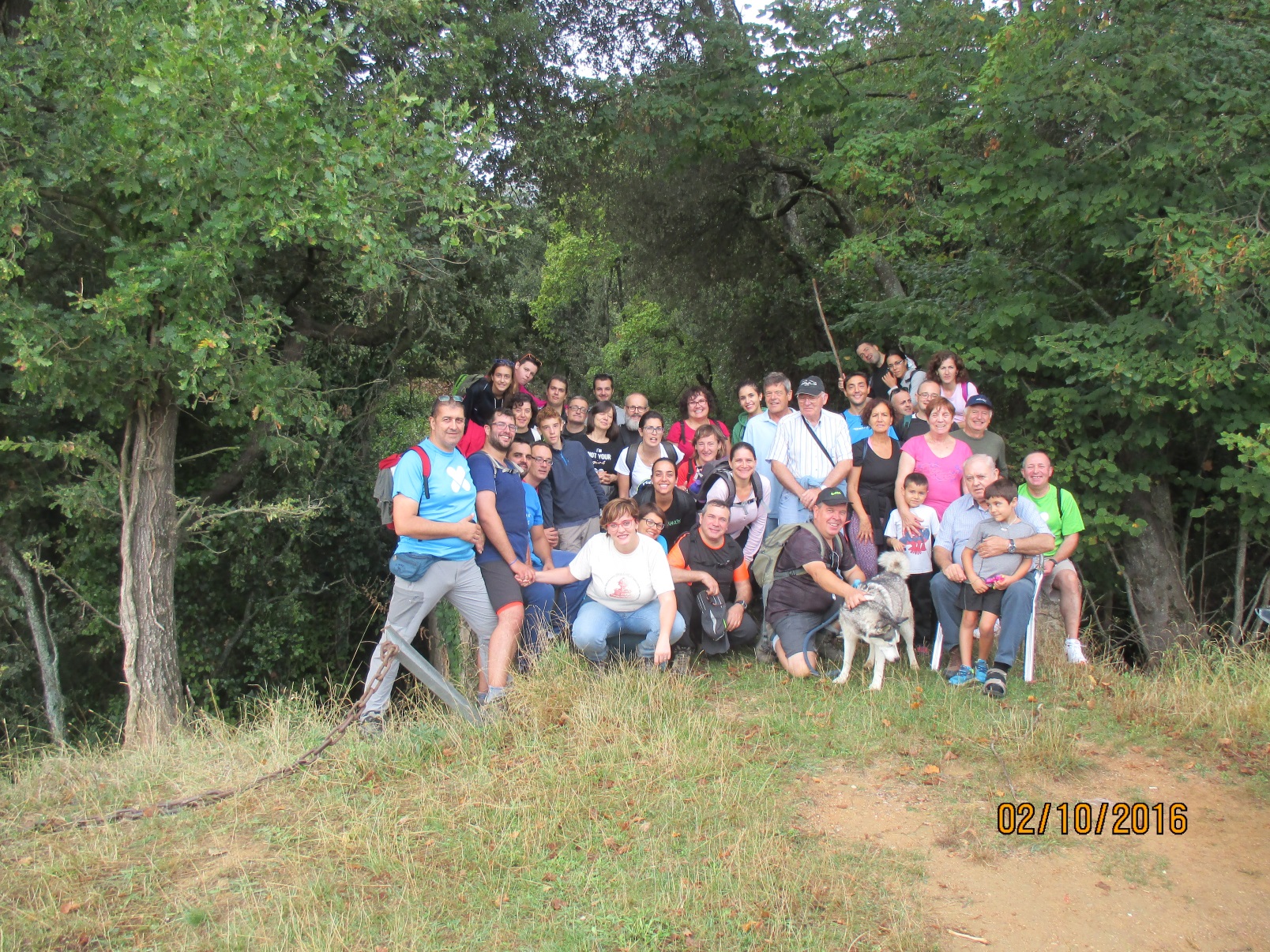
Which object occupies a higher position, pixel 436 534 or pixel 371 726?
pixel 436 534

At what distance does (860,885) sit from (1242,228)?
6332 millimetres

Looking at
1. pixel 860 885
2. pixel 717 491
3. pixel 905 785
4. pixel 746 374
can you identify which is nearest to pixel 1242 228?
pixel 717 491

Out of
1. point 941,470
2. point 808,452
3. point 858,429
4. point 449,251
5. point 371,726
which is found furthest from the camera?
point 449,251

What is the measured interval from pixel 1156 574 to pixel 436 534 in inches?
274

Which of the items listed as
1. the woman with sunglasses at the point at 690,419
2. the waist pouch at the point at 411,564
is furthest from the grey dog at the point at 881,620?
the waist pouch at the point at 411,564

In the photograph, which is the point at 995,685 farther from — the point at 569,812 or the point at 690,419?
the point at 690,419

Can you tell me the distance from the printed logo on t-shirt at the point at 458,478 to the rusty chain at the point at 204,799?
1097 mm

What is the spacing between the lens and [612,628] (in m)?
6.20

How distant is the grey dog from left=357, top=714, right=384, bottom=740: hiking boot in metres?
2.82

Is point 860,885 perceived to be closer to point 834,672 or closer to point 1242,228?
point 834,672

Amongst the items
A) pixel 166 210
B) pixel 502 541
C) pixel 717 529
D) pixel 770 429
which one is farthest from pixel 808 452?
pixel 166 210

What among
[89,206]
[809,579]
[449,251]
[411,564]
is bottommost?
[809,579]

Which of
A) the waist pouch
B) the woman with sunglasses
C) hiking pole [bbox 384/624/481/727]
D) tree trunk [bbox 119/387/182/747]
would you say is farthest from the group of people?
tree trunk [bbox 119/387/182/747]

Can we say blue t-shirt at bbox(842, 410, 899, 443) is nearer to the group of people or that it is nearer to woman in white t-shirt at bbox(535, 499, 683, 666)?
the group of people
